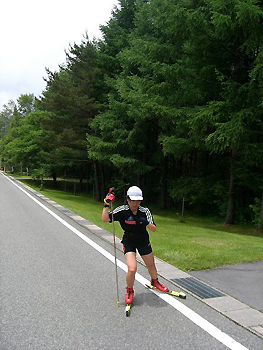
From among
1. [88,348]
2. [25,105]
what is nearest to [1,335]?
[88,348]

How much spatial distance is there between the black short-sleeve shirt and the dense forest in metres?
8.16

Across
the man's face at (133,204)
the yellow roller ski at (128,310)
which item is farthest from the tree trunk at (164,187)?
the yellow roller ski at (128,310)

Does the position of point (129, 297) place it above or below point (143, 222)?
below

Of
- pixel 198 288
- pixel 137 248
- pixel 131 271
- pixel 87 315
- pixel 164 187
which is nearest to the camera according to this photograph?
pixel 87 315

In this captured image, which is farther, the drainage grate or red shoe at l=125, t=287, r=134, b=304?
the drainage grate

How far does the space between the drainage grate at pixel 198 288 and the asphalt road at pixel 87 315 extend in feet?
0.80

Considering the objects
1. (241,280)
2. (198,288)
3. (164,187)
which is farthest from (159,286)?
(164,187)

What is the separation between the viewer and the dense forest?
42.1ft

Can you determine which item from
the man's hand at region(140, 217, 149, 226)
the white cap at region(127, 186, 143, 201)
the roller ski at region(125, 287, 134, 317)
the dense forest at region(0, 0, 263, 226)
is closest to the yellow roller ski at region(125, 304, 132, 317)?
the roller ski at region(125, 287, 134, 317)

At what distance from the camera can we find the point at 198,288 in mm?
5305

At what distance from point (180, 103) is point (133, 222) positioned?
39.3 feet

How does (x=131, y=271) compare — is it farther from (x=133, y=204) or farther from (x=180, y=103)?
(x=180, y=103)

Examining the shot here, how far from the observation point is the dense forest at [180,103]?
12.8 m

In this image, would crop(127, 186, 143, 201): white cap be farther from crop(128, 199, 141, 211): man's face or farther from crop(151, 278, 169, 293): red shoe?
crop(151, 278, 169, 293): red shoe
